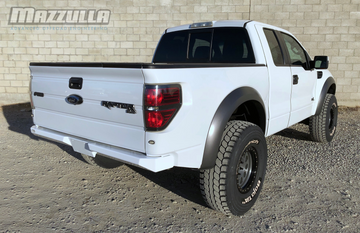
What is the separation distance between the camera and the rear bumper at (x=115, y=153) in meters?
2.03

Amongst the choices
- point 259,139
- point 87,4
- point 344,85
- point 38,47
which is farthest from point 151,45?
point 259,139

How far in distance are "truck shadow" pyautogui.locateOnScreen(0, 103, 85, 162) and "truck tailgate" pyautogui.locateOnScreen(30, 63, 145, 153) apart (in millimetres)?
1765

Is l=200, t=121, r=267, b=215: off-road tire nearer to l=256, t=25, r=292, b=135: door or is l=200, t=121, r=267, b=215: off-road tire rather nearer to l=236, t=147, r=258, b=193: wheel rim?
l=236, t=147, r=258, b=193: wheel rim

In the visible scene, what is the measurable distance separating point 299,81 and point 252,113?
1.12m

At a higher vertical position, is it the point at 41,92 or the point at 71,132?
the point at 41,92

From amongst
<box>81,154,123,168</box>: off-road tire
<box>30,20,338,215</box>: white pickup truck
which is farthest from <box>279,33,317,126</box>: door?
<box>81,154,123,168</box>: off-road tire

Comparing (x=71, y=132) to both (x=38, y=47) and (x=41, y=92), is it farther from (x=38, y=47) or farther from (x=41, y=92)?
(x=38, y=47)

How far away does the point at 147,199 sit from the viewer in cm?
302

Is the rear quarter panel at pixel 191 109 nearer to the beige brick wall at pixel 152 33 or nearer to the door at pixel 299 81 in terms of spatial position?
the door at pixel 299 81

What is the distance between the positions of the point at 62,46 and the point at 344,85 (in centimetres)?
867

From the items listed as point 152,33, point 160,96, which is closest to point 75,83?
point 160,96

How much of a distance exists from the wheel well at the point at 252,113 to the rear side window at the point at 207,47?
0.52 meters

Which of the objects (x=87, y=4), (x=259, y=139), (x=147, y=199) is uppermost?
(x=87, y=4)

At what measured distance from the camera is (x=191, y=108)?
2094 millimetres
